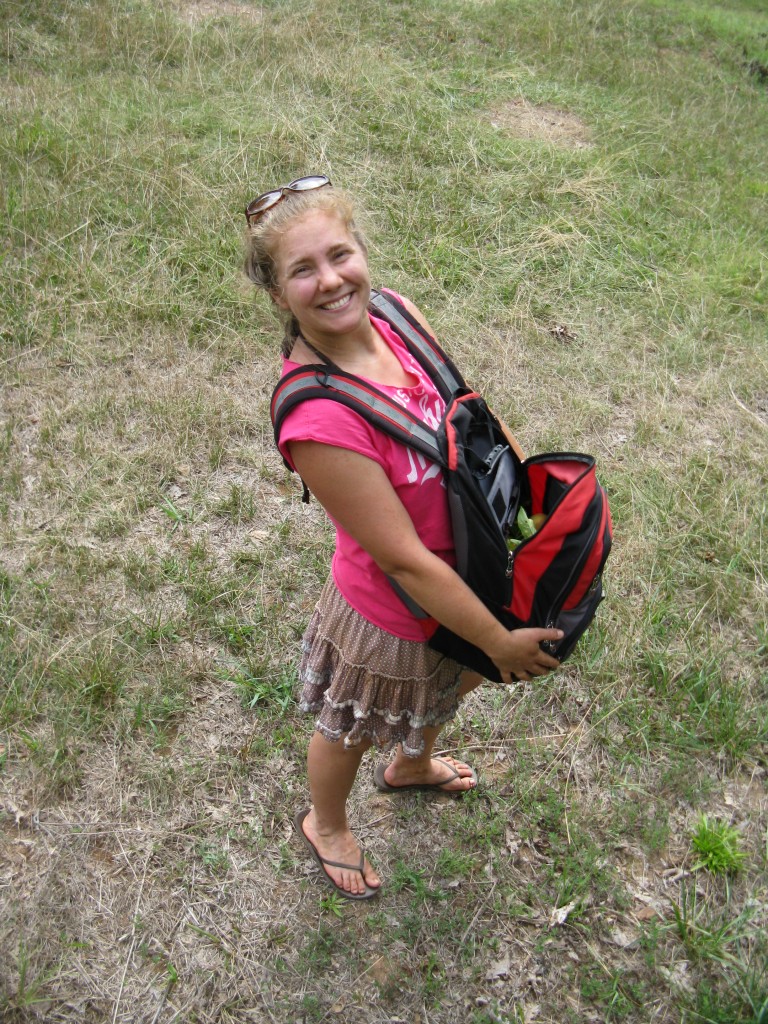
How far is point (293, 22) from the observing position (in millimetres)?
6410

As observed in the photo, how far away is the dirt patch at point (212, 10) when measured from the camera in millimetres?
6461

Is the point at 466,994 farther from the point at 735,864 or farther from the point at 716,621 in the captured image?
the point at 716,621

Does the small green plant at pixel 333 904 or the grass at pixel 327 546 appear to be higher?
the grass at pixel 327 546

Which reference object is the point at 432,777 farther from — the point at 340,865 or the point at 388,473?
the point at 388,473

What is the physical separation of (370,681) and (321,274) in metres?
0.85

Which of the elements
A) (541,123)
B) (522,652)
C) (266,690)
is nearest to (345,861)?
(266,690)

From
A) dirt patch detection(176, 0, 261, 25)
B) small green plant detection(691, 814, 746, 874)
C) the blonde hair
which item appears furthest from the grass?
the blonde hair

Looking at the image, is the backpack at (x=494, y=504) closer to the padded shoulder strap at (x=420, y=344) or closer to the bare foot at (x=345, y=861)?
the padded shoulder strap at (x=420, y=344)

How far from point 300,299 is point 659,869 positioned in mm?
1857

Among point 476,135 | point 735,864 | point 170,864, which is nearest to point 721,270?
point 476,135

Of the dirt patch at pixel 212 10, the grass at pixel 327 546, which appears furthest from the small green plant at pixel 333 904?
the dirt patch at pixel 212 10

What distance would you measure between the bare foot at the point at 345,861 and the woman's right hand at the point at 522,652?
2.86 feet

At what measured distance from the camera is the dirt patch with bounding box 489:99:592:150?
5.70m

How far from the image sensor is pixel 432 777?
2412 mm
